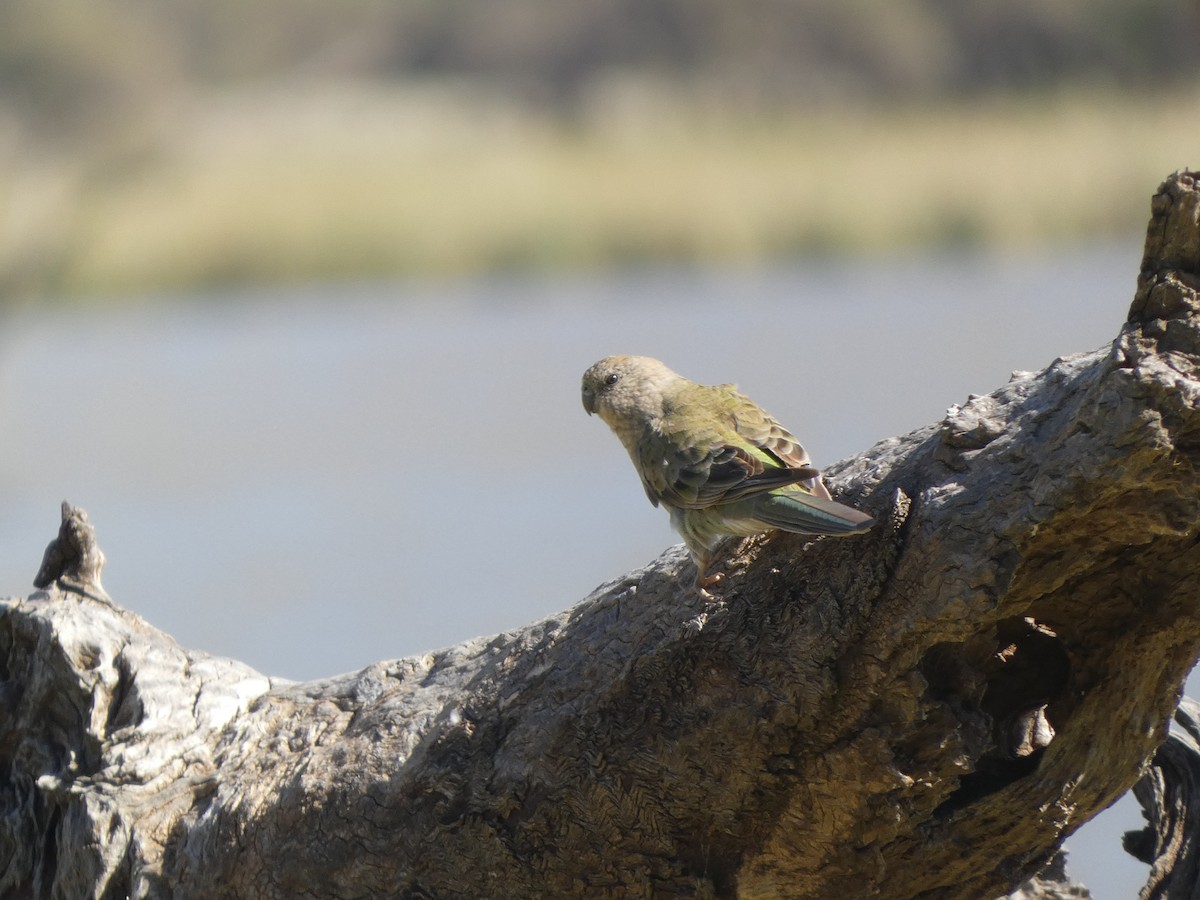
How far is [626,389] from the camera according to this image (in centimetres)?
362

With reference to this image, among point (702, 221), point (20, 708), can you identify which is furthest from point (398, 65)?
point (20, 708)

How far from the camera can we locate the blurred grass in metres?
17.0

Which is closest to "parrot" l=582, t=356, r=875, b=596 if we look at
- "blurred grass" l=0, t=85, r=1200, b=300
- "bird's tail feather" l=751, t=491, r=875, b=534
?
"bird's tail feather" l=751, t=491, r=875, b=534

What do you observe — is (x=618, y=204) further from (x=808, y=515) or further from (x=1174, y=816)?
(x=808, y=515)

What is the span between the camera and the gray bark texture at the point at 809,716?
2.25 meters

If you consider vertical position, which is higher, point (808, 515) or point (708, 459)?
point (708, 459)

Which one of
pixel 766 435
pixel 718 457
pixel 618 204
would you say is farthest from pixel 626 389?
pixel 618 204

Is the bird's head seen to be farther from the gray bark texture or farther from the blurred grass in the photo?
the blurred grass

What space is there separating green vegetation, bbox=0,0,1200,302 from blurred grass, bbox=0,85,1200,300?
0.13 ft

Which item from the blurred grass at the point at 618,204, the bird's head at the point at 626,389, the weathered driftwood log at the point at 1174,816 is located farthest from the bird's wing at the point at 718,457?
the blurred grass at the point at 618,204

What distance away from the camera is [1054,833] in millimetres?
2568

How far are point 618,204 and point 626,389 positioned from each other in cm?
1481

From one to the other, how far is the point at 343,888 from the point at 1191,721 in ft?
6.16

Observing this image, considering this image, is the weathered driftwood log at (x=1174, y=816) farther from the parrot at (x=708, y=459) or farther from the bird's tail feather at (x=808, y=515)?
the bird's tail feather at (x=808, y=515)
